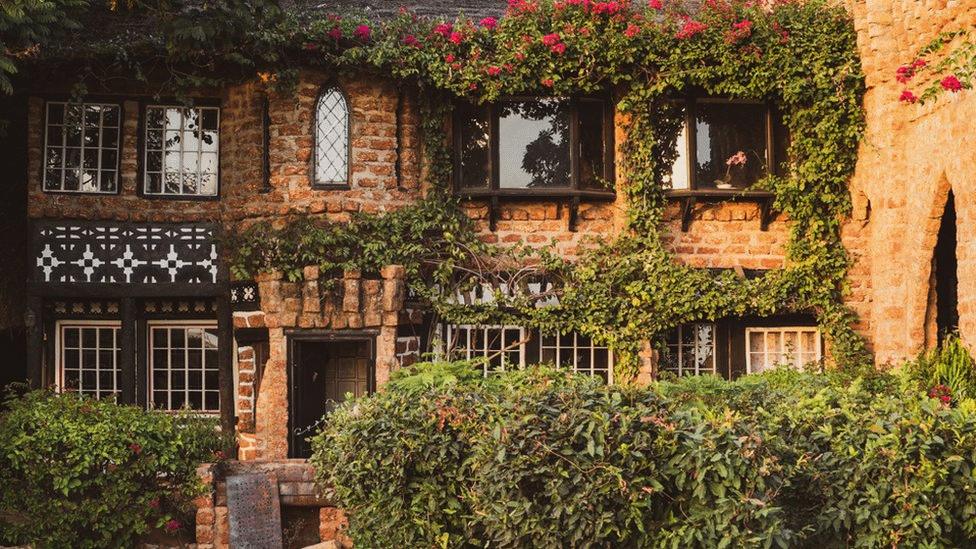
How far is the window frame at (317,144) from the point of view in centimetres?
1309

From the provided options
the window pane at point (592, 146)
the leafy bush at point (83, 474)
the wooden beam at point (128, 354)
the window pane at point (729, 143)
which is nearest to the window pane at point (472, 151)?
the window pane at point (592, 146)

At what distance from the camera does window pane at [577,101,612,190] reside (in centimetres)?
1380

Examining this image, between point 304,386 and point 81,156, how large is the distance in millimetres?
4287

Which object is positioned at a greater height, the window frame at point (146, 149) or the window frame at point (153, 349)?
the window frame at point (146, 149)

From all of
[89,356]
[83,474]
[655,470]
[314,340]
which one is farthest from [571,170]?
[655,470]

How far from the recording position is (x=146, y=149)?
13.9 meters

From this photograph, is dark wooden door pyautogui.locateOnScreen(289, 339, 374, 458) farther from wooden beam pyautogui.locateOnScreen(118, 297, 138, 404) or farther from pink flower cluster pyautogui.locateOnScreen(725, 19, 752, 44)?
pink flower cluster pyautogui.locateOnScreen(725, 19, 752, 44)

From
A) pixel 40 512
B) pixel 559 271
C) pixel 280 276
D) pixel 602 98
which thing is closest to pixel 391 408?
pixel 40 512

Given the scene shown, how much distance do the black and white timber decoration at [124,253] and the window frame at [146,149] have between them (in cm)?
46

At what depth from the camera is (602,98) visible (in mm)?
13859

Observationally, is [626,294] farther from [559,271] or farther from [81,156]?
[81,156]

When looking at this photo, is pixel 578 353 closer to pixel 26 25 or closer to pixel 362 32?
pixel 362 32

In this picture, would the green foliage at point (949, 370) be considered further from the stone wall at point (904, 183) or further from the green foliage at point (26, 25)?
the green foliage at point (26, 25)

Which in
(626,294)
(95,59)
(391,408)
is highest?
(95,59)
